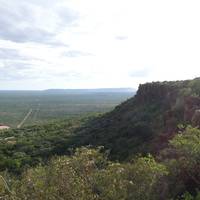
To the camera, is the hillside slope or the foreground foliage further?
the hillside slope

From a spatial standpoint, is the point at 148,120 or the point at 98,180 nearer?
the point at 98,180

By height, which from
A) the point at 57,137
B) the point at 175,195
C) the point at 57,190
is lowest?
the point at 57,137

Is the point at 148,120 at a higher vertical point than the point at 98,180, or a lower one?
lower

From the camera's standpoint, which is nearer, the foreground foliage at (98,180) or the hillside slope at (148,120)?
the foreground foliage at (98,180)

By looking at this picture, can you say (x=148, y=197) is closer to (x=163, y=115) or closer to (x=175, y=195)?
(x=175, y=195)

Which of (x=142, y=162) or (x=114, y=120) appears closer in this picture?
(x=142, y=162)

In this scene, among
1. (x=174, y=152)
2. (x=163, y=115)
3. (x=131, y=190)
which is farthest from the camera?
(x=163, y=115)

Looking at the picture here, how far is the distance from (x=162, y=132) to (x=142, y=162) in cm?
2115

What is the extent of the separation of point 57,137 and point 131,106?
9.46m

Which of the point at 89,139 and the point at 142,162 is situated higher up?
the point at 142,162

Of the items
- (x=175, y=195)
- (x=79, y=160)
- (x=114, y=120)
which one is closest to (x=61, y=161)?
(x=79, y=160)

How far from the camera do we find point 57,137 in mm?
51844

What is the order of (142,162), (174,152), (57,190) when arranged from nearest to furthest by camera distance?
1. (57,190)
2. (142,162)
3. (174,152)

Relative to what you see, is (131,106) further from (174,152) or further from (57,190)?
(57,190)
